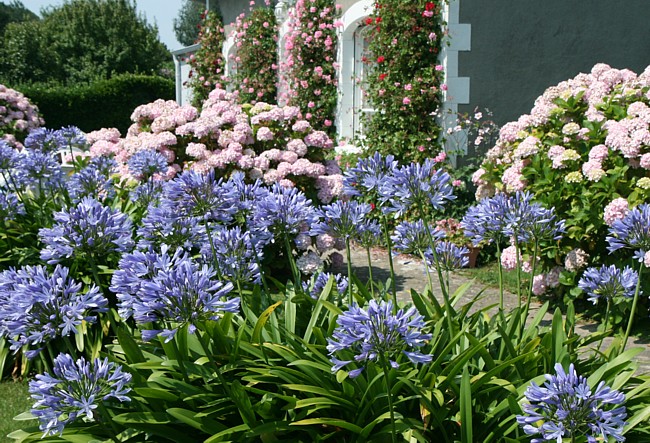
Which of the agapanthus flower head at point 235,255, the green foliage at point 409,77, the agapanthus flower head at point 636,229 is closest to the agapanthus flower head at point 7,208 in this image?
the agapanthus flower head at point 235,255

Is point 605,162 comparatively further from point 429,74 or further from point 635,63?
point 635,63

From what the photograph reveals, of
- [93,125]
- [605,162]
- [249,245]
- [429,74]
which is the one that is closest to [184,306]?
[249,245]

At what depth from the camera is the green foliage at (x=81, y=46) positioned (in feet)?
107

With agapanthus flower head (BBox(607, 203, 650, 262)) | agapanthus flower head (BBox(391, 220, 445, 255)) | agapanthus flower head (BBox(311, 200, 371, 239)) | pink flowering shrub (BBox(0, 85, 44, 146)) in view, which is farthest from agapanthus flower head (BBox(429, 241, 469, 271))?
pink flowering shrub (BBox(0, 85, 44, 146))

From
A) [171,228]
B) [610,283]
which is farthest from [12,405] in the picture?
[610,283]

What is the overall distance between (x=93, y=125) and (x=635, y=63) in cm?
1815

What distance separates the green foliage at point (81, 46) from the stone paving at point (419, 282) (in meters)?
27.8

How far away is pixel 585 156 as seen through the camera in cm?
538

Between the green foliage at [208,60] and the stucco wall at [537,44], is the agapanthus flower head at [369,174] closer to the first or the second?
the stucco wall at [537,44]

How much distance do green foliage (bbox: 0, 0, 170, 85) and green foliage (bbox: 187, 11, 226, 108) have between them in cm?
1801

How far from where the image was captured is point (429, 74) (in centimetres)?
876

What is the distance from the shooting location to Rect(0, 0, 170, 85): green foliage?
32.7 m

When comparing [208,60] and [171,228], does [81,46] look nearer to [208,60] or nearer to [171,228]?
[208,60]

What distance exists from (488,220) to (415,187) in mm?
383
